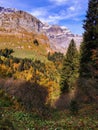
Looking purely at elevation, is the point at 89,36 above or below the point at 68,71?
above

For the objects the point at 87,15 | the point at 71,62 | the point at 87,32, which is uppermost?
the point at 87,15

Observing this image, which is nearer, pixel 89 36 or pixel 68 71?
pixel 89 36

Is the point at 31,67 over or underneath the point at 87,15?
underneath

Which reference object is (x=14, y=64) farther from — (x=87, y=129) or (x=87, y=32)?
(x=87, y=129)

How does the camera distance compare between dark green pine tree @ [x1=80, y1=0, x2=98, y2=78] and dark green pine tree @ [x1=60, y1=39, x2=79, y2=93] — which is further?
dark green pine tree @ [x1=60, y1=39, x2=79, y2=93]

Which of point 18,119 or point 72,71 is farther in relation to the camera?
point 72,71

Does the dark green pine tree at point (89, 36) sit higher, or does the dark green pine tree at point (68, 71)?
the dark green pine tree at point (89, 36)

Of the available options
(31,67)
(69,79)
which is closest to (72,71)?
(69,79)

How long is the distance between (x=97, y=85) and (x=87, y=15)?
43.6 ft

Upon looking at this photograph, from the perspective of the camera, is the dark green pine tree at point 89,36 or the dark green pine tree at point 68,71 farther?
the dark green pine tree at point 68,71

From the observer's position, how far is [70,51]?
70.3m

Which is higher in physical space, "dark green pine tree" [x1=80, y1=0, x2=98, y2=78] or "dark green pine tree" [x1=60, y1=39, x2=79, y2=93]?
"dark green pine tree" [x1=80, y1=0, x2=98, y2=78]

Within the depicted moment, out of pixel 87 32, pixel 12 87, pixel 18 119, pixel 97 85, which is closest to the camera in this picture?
pixel 18 119

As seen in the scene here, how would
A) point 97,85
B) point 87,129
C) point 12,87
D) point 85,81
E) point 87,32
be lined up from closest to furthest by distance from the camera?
point 87,129
point 97,85
point 85,81
point 87,32
point 12,87
